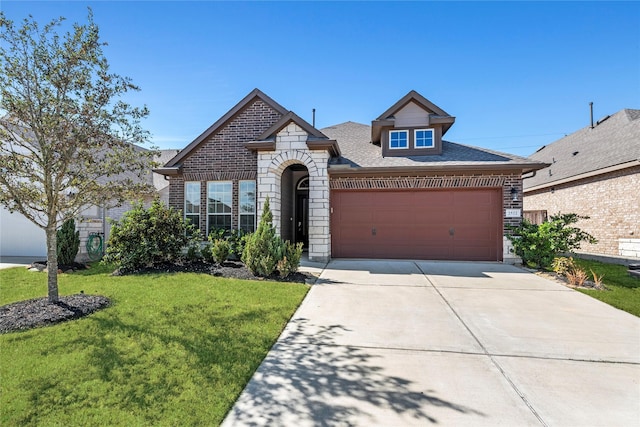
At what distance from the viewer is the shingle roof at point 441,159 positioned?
9539mm

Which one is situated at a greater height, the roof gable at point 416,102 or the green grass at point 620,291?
the roof gable at point 416,102

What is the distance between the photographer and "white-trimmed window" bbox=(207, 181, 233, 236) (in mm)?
10711

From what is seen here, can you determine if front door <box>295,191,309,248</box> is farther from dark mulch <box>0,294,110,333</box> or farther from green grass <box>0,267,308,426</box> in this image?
dark mulch <box>0,294,110,333</box>

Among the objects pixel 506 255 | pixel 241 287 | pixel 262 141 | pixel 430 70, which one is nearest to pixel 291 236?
pixel 262 141

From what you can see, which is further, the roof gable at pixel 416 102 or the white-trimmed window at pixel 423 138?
the white-trimmed window at pixel 423 138

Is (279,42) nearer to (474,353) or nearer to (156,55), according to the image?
(156,55)

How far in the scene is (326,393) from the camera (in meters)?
2.69

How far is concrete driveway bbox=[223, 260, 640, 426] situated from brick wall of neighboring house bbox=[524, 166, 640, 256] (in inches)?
367

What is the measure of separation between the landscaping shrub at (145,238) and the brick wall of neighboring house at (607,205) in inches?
643

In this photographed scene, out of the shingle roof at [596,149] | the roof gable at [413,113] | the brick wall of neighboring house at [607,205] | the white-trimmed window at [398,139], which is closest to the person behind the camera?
the roof gable at [413,113]

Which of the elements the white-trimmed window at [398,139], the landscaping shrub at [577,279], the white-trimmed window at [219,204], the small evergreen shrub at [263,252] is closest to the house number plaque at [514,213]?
the landscaping shrub at [577,279]

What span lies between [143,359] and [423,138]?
10513 mm

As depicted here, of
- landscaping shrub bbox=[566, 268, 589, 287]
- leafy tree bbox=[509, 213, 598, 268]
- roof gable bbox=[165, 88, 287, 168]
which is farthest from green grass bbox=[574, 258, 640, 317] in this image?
roof gable bbox=[165, 88, 287, 168]

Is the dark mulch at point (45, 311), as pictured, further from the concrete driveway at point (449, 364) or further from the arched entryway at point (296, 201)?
the arched entryway at point (296, 201)
